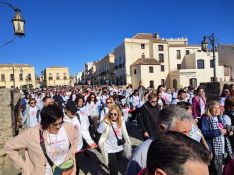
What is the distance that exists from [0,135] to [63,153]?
11.3 feet

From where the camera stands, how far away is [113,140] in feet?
16.0

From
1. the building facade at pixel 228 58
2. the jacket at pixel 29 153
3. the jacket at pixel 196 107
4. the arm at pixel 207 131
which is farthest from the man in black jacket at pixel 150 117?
the building facade at pixel 228 58

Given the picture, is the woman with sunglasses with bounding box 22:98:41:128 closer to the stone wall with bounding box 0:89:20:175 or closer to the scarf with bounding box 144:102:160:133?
the stone wall with bounding box 0:89:20:175

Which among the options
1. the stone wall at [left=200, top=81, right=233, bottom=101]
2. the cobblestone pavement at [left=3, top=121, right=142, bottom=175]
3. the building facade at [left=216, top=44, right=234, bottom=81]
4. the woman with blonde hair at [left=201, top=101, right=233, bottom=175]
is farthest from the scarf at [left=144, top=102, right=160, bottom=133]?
the building facade at [left=216, top=44, right=234, bottom=81]

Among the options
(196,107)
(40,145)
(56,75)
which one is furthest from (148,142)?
(56,75)

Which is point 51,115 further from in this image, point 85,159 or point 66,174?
point 85,159

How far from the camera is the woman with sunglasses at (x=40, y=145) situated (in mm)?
3078

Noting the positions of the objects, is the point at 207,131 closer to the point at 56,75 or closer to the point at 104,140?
the point at 104,140

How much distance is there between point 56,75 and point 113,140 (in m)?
100

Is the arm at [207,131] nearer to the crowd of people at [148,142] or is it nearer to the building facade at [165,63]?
the crowd of people at [148,142]

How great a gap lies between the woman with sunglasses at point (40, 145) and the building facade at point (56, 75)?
99.7 m

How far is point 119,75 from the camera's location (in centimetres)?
5781

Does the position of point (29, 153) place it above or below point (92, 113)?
above

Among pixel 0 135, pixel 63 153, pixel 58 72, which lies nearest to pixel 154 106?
pixel 63 153
